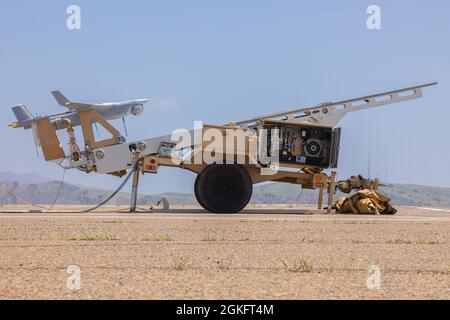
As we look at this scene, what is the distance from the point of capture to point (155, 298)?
751cm

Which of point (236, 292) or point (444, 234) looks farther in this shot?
point (444, 234)

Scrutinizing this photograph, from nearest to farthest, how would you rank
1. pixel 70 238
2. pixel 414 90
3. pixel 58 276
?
pixel 58 276
pixel 70 238
pixel 414 90

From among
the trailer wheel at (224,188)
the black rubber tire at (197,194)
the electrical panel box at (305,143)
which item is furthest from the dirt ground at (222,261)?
the electrical panel box at (305,143)

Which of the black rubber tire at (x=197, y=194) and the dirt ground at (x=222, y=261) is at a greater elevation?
the dirt ground at (x=222, y=261)

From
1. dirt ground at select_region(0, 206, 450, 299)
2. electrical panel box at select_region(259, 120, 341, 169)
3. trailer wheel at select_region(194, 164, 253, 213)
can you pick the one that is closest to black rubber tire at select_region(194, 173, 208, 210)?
trailer wheel at select_region(194, 164, 253, 213)

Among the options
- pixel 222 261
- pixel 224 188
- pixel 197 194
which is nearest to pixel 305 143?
pixel 224 188

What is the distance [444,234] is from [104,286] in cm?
1002

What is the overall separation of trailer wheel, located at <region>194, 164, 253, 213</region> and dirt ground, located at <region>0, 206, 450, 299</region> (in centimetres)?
675

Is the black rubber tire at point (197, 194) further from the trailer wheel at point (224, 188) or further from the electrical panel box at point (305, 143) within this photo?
the electrical panel box at point (305, 143)

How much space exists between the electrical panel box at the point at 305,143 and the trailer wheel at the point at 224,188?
1.37 meters

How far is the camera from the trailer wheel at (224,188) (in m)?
25.1

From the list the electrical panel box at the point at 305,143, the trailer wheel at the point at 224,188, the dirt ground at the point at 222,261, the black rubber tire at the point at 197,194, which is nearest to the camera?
the dirt ground at the point at 222,261
